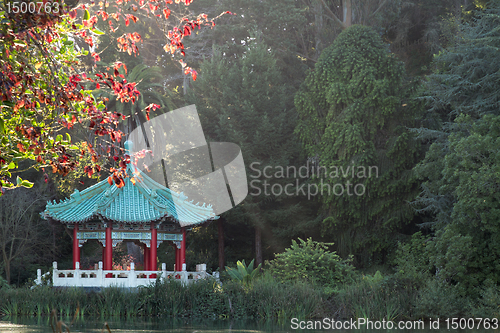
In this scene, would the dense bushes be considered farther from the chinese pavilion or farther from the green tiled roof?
the green tiled roof

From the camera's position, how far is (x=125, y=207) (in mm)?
19203

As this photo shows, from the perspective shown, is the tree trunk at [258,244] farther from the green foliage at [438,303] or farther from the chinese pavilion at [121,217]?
the green foliage at [438,303]

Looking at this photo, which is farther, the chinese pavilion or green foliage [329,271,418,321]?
the chinese pavilion

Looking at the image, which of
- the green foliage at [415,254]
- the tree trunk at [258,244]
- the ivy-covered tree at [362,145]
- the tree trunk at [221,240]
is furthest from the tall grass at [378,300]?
the tree trunk at [221,240]

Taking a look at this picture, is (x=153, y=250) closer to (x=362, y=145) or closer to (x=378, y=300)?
(x=378, y=300)

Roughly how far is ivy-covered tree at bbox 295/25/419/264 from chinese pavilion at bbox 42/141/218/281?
8210 mm

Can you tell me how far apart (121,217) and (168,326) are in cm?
551

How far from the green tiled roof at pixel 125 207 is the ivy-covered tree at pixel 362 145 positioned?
7878 millimetres

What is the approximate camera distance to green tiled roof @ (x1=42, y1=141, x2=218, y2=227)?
61.8 ft

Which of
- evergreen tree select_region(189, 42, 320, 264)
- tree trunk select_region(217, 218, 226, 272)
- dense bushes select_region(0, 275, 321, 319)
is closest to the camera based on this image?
dense bushes select_region(0, 275, 321, 319)

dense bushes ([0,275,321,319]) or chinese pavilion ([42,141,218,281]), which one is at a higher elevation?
chinese pavilion ([42,141,218,281])

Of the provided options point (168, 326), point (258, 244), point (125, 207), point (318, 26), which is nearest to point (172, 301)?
point (168, 326)

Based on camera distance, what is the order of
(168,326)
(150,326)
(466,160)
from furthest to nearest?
1. (466,160)
2. (168,326)
3. (150,326)

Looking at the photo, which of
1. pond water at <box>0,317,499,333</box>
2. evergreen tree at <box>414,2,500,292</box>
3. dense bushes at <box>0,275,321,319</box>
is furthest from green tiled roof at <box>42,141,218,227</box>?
evergreen tree at <box>414,2,500,292</box>
